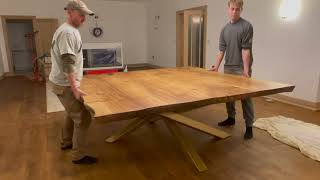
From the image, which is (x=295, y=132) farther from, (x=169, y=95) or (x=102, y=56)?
(x=102, y=56)

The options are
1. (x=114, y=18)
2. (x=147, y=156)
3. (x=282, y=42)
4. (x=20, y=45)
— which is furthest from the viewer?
(x=20, y=45)

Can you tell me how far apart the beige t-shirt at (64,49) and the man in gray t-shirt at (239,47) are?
5.08ft

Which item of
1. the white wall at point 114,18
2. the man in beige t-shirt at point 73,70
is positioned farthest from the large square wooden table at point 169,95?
the white wall at point 114,18

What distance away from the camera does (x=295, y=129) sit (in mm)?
2682

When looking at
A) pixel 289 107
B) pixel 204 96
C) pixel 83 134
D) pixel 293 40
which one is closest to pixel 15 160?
pixel 83 134

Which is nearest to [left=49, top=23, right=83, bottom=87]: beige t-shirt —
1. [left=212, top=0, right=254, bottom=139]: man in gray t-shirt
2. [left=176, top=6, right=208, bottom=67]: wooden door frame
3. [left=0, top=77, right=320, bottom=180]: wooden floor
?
[left=0, top=77, right=320, bottom=180]: wooden floor

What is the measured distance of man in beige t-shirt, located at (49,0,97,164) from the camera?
5.87 ft

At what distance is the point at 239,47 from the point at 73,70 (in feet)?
5.54

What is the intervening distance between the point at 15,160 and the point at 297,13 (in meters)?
3.99

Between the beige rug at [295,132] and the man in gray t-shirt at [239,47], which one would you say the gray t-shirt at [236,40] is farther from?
the beige rug at [295,132]

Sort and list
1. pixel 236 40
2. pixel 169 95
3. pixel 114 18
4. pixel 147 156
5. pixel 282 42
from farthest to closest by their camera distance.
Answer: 1. pixel 114 18
2. pixel 282 42
3. pixel 236 40
4. pixel 147 156
5. pixel 169 95

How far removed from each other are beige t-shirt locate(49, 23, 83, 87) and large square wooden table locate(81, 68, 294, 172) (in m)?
0.17

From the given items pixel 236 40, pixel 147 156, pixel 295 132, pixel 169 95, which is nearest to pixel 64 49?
pixel 169 95

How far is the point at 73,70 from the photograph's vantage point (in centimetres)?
181
